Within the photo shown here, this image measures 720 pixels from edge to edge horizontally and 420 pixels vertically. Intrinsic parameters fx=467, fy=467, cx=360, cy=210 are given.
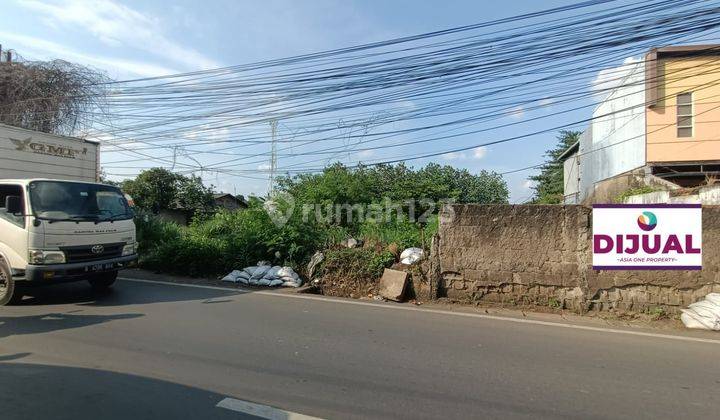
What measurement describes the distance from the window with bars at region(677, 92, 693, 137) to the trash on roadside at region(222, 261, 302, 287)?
565 inches

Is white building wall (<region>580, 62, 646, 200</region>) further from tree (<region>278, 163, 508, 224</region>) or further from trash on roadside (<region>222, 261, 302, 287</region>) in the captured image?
trash on roadside (<region>222, 261, 302, 287</region>)

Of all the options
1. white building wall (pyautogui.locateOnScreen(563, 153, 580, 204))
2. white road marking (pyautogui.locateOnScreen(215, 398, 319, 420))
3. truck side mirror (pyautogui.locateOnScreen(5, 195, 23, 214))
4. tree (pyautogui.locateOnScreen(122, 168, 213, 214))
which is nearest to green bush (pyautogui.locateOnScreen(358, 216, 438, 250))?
white road marking (pyautogui.locateOnScreen(215, 398, 319, 420))

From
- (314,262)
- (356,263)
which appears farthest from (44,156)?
(356,263)

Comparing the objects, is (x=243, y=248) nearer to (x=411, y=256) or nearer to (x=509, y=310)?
(x=411, y=256)

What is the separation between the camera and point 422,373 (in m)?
4.50

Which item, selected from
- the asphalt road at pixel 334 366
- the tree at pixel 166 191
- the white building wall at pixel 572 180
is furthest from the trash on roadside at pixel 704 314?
the tree at pixel 166 191

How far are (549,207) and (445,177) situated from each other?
1018 cm

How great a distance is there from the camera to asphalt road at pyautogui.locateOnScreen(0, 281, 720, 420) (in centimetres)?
375

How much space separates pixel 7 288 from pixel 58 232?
1.18 metres

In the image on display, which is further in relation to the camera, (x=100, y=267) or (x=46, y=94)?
(x=46, y=94)

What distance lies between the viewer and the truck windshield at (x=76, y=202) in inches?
291

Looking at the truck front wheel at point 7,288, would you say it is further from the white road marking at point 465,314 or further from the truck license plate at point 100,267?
the white road marking at point 465,314

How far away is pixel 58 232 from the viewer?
723 cm

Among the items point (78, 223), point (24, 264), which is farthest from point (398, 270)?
point (24, 264)
